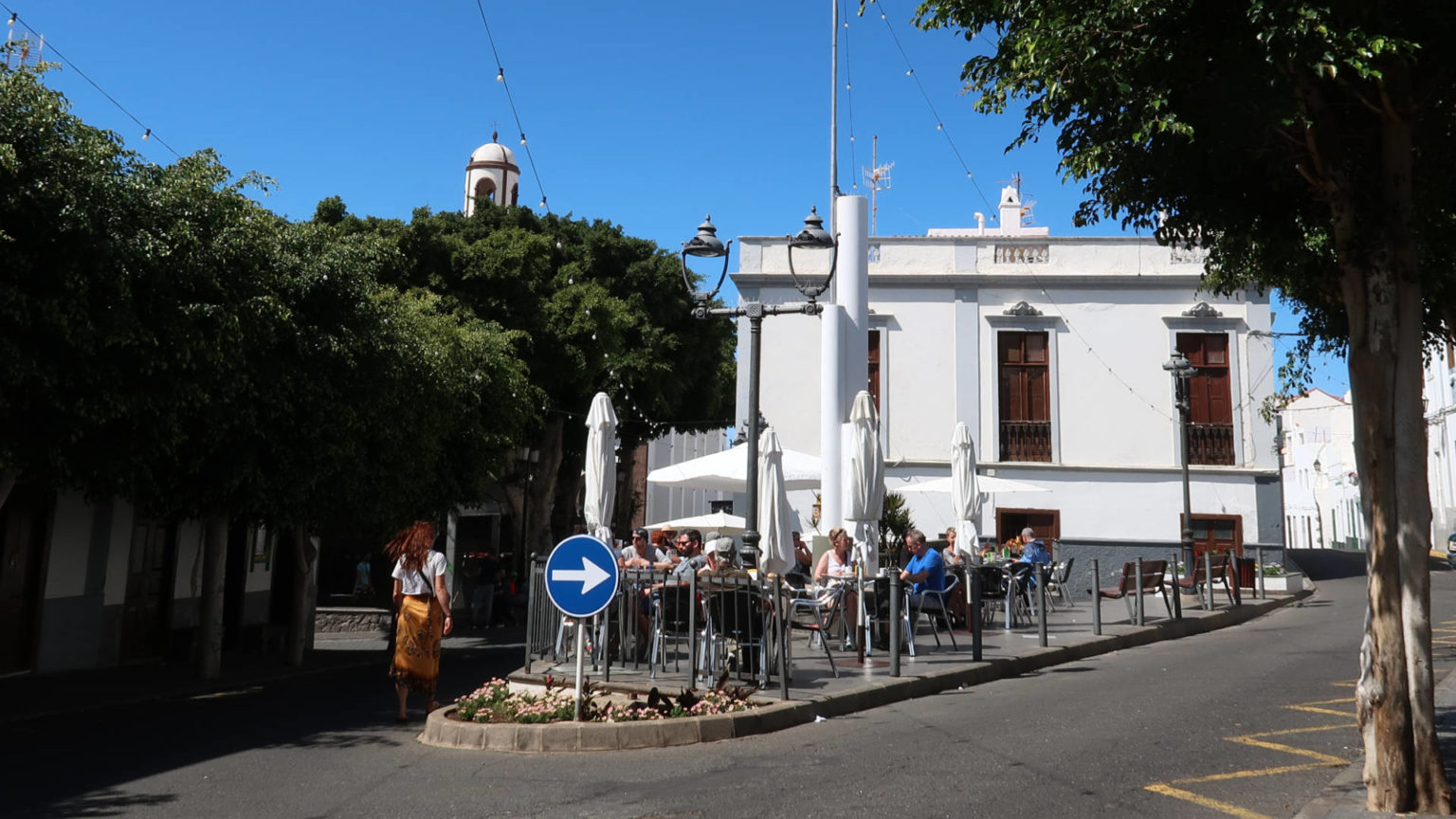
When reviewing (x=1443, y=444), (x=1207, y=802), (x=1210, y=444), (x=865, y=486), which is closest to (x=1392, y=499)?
(x=1207, y=802)

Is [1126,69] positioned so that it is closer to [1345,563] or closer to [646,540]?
[646,540]

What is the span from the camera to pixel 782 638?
9531 mm

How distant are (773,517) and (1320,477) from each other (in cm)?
6731

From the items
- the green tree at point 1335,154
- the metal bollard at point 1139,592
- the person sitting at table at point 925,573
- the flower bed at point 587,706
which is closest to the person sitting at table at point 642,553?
the person sitting at table at point 925,573

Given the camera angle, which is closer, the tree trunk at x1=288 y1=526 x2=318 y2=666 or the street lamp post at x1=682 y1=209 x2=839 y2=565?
the street lamp post at x1=682 y1=209 x2=839 y2=565

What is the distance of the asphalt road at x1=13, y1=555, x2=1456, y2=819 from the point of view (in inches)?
247

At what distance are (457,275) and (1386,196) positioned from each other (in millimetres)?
22388

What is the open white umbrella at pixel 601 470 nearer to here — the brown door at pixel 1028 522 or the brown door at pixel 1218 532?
the brown door at pixel 1028 522

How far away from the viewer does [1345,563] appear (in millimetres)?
34688

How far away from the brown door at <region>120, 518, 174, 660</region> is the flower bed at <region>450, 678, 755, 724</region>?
418 inches

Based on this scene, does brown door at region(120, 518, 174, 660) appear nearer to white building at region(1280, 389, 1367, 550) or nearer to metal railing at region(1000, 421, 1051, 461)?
metal railing at region(1000, 421, 1051, 461)

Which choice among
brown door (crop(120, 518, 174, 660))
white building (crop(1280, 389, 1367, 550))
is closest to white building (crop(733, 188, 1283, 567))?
brown door (crop(120, 518, 174, 660))

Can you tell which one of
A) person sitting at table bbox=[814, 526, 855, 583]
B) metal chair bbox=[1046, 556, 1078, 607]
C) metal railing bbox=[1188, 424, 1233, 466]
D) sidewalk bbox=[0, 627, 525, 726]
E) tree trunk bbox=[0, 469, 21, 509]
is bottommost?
sidewalk bbox=[0, 627, 525, 726]

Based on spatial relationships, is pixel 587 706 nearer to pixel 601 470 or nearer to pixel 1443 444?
pixel 601 470
